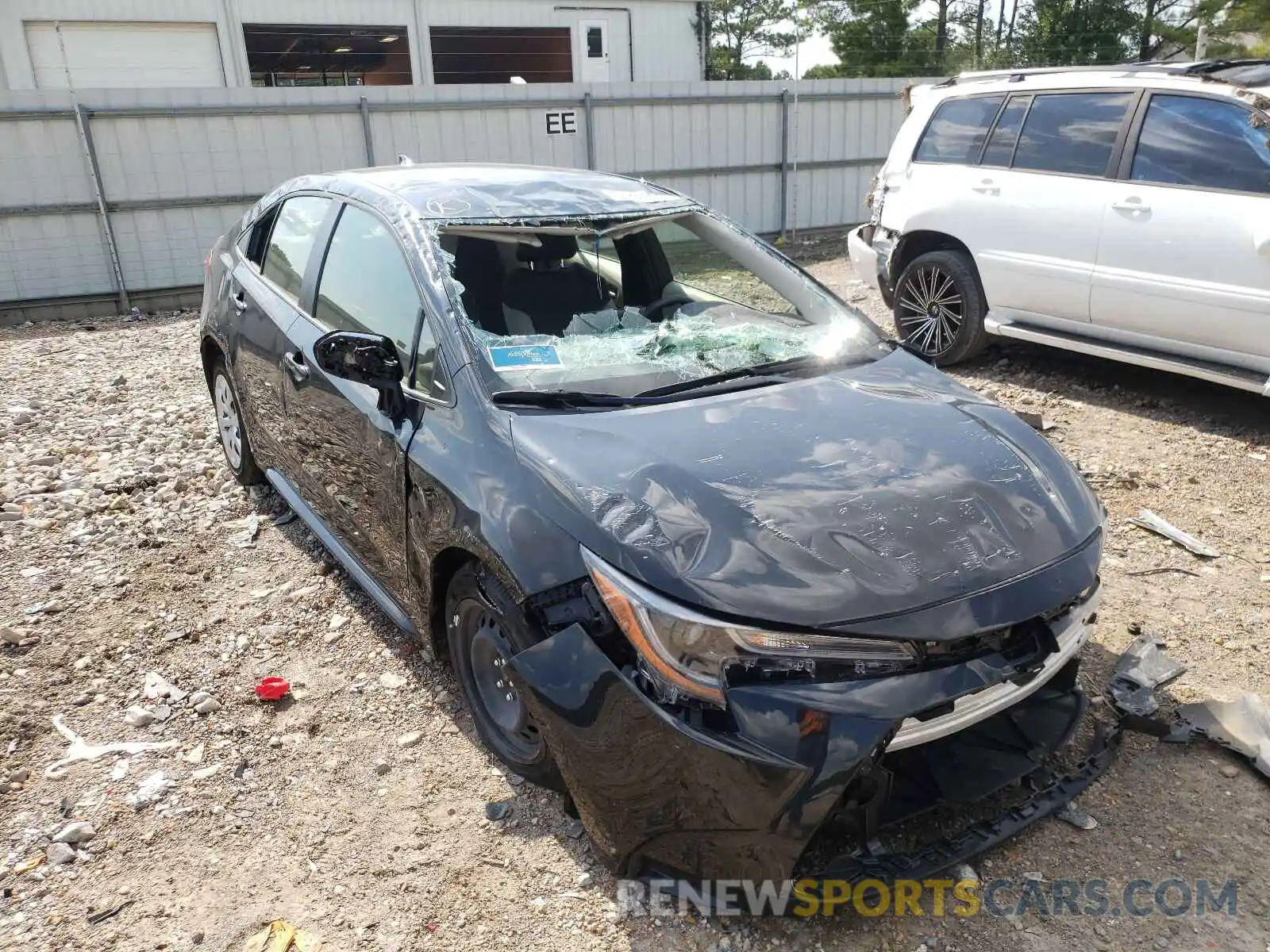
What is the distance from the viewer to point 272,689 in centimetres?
346

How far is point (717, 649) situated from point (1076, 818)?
1316 mm

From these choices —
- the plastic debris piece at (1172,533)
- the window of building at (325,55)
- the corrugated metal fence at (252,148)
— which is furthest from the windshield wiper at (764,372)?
the window of building at (325,55)

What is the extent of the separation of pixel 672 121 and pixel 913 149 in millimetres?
6751

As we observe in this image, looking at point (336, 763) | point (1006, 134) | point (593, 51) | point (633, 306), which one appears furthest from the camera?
point (593, 51)

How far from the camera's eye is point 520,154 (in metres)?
12.4

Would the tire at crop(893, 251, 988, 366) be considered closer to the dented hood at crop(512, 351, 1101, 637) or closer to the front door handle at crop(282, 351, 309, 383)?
the dented hood at crop(512, 351, 1101, 637)

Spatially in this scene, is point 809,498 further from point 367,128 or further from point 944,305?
point 367,128

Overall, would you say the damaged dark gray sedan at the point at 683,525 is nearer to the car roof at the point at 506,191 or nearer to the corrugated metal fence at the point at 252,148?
the car roof at the point at 506,191

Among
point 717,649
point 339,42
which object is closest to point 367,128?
point 339,42

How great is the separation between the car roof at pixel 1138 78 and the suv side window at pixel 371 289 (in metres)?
4.63

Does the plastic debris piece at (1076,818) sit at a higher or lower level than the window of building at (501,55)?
lower

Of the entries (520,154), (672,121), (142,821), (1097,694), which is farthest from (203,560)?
(672,121)

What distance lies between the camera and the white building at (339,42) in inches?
566

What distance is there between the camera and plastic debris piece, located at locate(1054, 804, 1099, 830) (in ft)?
8.75
